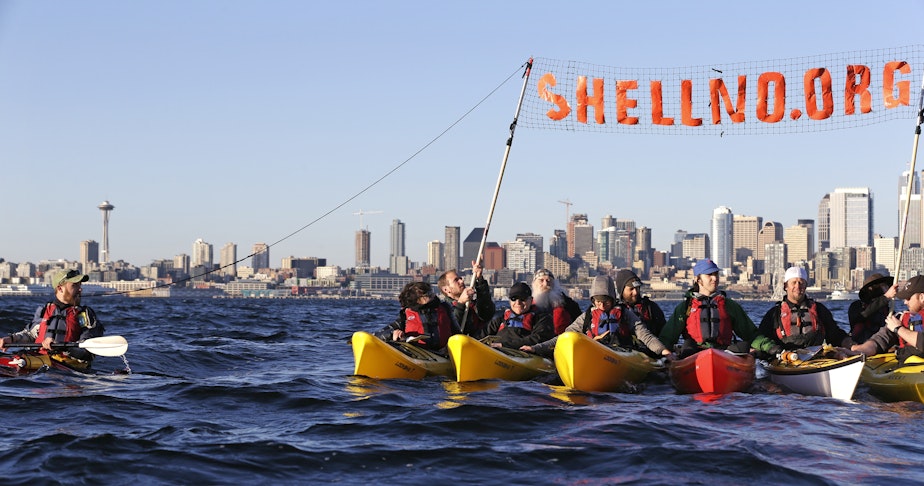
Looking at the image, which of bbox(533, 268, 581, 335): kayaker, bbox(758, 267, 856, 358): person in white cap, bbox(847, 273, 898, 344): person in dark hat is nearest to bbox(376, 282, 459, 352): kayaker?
bbox(533, 268, 581, 335): kayaker

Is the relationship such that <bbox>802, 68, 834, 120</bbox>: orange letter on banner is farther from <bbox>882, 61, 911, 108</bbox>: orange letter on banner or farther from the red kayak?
the red kayak

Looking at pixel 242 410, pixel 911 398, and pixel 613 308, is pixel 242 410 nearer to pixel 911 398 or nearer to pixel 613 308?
pixel 613 308

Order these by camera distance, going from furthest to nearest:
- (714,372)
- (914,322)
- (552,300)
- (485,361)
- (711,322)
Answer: (552,300), (485,361), (711,322), (714,372), (914,322)

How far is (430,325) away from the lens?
14.9 m

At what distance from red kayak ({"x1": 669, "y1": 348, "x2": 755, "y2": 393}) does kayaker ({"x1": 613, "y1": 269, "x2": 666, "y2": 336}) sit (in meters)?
1.44

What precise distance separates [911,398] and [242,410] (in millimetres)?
8058

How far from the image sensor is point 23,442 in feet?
30.5

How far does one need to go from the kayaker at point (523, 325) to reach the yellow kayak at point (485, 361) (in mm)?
421

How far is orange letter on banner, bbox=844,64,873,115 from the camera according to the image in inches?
739

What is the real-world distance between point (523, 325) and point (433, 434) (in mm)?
4979

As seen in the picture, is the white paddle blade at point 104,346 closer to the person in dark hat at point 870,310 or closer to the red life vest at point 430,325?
the red life vest at point 430,325

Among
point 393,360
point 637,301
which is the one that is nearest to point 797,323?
point 637,301

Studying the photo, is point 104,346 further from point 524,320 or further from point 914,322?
point 914,322

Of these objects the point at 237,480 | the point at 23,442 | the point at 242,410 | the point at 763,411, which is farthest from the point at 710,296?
the point at 23,442
